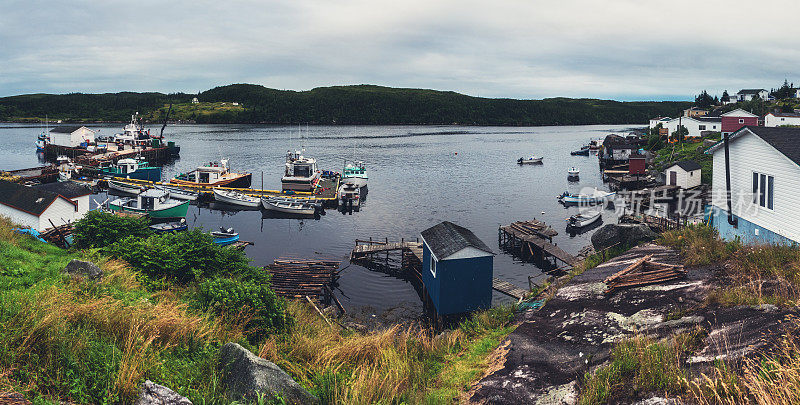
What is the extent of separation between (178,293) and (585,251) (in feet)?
101

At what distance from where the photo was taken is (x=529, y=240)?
130ft

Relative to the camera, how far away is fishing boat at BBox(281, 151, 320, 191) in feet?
203

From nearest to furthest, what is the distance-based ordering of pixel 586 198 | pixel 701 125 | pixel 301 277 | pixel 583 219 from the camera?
pixel 301 277 → pixel 583 219 → pixel 586 198 → pixel 701 125

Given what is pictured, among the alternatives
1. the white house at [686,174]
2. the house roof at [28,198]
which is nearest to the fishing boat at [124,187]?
the house roof at [28,198]

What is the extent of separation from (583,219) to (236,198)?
40.5m

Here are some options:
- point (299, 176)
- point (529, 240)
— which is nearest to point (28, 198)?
point (299, 176)

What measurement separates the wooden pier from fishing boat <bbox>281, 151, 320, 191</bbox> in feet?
92.3

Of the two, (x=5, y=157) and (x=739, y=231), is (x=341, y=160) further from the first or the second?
(x=739, y=231)

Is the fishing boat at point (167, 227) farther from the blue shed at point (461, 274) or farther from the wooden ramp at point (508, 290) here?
the wooden ramp at point (508, 290)

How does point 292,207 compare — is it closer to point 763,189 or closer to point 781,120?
point 763,189

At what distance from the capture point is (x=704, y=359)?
9.41m

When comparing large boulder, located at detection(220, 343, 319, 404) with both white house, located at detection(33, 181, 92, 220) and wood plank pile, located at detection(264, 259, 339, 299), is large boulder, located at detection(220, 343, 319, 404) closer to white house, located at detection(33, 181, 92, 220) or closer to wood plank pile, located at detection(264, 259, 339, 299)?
wood plank pile, located at detection(264, 259, 339, 299)

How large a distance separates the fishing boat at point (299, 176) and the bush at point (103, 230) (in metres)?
37.8

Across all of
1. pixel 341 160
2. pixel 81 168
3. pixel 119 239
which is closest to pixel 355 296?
pixel 119 239
